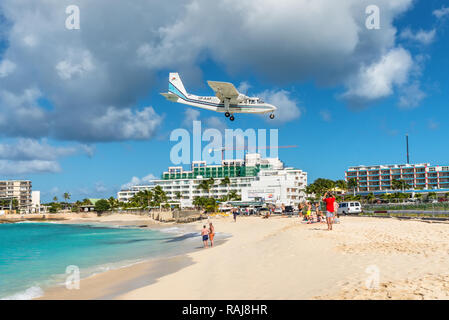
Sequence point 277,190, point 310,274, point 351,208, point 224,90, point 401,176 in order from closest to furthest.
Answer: point 310,274, point 224,90, point 351,208, point 277,190, point 401,176

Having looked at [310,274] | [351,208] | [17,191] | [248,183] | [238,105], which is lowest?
[310,274]

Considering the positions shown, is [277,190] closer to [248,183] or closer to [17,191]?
[248,183]

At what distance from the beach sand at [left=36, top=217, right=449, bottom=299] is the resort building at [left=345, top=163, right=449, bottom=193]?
157 metres

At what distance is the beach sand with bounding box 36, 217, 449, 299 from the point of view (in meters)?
8.95

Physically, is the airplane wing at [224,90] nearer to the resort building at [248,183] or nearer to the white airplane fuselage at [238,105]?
the white airplane fuselage at [238,105]

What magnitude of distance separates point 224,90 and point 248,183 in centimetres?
12591

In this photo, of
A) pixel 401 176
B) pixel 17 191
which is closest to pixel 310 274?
pixel 401 176

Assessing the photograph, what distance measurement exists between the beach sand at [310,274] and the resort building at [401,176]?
6170 inches

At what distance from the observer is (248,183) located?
500ft

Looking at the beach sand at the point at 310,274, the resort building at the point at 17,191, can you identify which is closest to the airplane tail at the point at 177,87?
the beach sand at the point at 310,274

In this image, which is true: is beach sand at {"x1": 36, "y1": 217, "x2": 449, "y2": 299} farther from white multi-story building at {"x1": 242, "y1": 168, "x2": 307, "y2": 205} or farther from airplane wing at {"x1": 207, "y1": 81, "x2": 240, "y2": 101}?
white multi-story building at {"x1": 242, "y1": 168, "x2": 307, "y2": 205}

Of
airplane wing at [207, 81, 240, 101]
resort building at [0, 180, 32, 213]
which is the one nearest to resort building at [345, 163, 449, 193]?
airplane wing at [207, 81, 240, 101]

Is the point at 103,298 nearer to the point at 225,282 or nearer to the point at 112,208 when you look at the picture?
the point at 225,282

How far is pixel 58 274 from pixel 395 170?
170m
